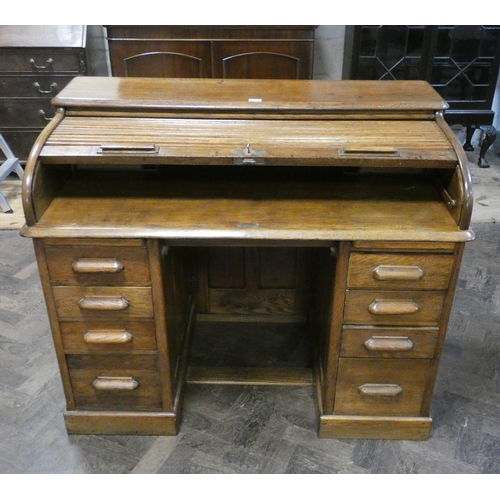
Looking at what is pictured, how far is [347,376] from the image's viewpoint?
1899mm

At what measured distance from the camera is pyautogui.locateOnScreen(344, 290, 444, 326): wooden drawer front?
1.74 m

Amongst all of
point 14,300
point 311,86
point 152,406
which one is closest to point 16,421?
point 152,406

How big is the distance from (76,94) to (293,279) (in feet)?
3.97

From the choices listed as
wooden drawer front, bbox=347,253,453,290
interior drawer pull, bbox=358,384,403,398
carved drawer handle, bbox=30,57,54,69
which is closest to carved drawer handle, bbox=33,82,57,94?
carved drawer handle, bbox=30,57,54,69

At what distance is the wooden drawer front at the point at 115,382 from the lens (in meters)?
1.89

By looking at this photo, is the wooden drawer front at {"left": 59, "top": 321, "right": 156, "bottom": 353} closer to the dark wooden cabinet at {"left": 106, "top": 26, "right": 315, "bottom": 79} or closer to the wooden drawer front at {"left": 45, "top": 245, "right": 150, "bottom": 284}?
the wooden drawer front at {"left": 45, "top": 245, "right": 150, "bottom": 284}

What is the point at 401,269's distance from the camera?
1685 mm

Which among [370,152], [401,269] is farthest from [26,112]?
[401,269]

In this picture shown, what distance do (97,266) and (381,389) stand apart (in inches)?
41.7

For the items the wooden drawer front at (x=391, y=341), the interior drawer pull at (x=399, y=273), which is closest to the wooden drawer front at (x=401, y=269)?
the interior drawer pull at (x=399, y=273)

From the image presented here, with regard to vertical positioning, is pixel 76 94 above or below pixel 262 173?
above

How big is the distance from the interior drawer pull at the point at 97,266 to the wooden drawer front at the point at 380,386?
0.83m

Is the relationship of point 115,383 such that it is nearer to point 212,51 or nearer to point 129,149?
point 129,149

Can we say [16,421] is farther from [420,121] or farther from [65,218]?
[420,121]
